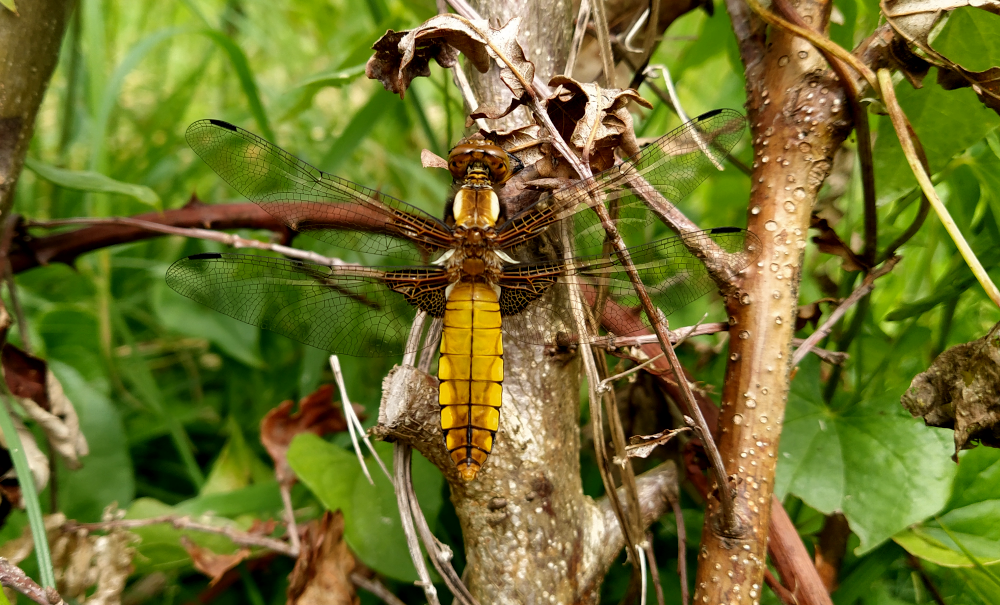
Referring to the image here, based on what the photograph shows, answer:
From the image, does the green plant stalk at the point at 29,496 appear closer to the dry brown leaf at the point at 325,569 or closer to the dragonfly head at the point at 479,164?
the dry brown leaf at the point at 325,569

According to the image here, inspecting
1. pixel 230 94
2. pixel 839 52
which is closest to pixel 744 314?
pixel 839 52

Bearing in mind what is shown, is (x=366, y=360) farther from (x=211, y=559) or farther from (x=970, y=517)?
(x=970, y=517)

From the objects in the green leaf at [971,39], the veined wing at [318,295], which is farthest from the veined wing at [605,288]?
the green leaf at [971,39]

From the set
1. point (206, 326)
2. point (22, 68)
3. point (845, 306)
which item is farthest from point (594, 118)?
point (206, 326)

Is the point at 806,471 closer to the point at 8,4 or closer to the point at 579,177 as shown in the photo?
the point at 579,177

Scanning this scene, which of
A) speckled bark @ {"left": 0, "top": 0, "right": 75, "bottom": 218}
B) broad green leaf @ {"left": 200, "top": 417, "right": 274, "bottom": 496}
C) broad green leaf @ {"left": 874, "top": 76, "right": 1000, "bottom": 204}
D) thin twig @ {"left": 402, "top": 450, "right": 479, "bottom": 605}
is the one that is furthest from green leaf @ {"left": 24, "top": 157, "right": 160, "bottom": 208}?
broad green leaf @ {"left": 874, "top": 76, "right": 1000, "bottom": 204}

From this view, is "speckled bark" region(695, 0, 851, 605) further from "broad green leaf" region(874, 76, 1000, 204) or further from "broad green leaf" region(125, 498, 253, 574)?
"broad green leaf" region(125, 498, 253, 574)
